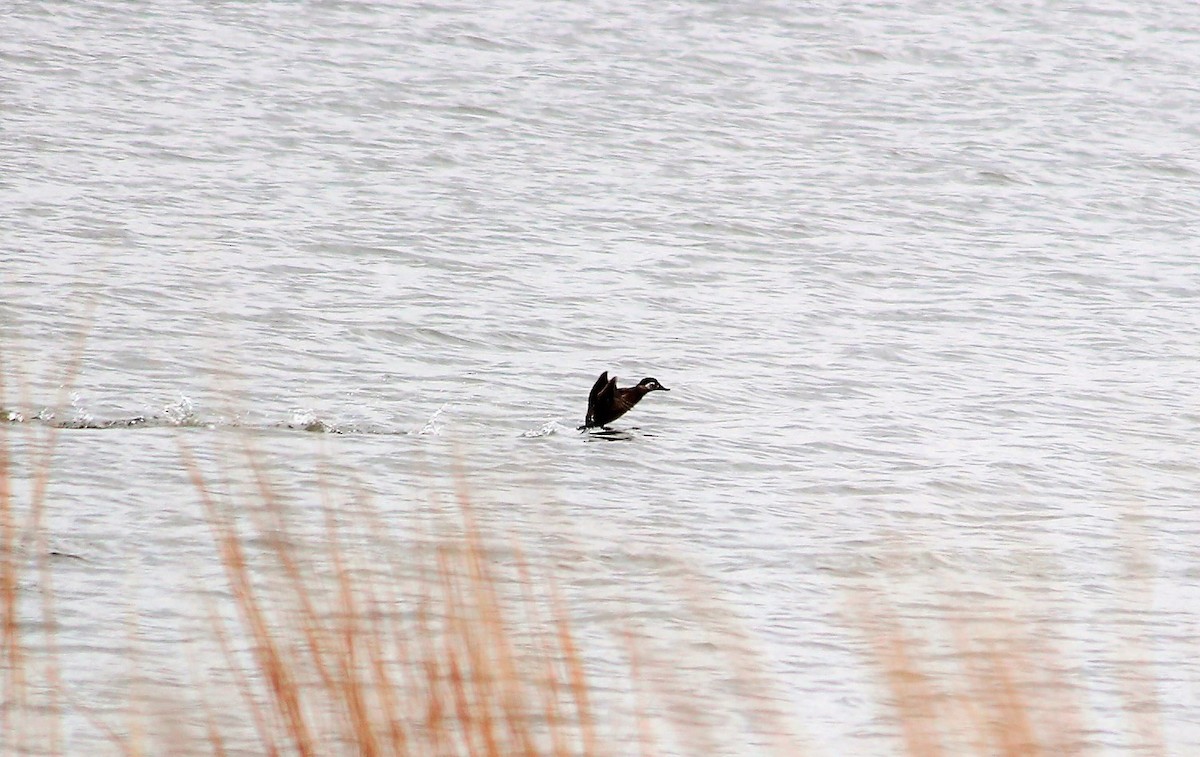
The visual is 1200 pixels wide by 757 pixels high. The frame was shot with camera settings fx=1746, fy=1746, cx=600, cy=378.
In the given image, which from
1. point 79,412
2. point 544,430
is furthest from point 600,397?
point 79,412

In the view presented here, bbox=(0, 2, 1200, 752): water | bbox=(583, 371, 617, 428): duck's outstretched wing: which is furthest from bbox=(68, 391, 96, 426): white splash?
bbox=(583, 371, 617, 428): duck's outstretched wing

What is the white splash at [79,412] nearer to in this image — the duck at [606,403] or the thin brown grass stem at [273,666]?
the duck at [606,403]

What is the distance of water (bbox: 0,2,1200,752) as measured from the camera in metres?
7.82

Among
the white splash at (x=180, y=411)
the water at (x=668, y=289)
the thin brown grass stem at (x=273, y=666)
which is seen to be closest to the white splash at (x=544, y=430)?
the water at (x=668, y=289)

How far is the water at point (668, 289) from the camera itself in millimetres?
7820

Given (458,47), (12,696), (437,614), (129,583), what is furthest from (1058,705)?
(458,47)

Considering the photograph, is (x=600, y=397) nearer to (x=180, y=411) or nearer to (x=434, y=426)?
(x=434, y=426)

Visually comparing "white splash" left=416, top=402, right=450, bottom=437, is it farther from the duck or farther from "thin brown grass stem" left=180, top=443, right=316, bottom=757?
"thin brown grass stem" left=180, top=443, right=316, bottom=757

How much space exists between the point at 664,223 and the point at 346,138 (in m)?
5.03

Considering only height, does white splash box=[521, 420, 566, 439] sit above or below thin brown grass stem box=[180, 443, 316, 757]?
below

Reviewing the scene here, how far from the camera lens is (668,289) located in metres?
16.1

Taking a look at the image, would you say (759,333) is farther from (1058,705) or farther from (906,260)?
(1058,705)

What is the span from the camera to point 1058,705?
362 cm

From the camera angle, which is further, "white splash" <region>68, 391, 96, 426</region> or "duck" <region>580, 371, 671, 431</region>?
"duck" <region>580, 371, 671, 431</region>
